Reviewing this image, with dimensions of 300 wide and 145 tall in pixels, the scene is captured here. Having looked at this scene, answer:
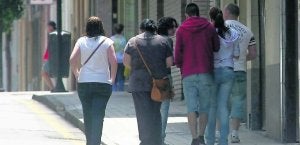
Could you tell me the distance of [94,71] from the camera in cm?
1212

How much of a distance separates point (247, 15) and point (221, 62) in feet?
12.0

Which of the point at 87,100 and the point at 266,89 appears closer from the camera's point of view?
the point at 87,100

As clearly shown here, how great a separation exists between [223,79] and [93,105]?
1.53 meters

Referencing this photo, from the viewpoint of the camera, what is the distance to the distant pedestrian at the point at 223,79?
12.1 metres

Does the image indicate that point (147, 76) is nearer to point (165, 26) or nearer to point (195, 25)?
point (195, 25)

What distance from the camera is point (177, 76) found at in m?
22.1

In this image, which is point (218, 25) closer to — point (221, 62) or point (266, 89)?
point (221, 62)

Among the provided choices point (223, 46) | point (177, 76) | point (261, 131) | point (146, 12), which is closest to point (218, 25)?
point (223, 46)

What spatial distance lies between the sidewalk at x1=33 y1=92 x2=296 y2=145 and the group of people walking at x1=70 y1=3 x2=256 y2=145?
1.37 m

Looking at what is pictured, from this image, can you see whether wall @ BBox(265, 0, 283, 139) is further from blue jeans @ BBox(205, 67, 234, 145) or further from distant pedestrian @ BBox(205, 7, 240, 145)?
blue jeans @ BBox(205, 67, 234, 145)

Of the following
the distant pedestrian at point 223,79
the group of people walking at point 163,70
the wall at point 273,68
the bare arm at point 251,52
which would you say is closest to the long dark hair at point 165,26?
the group of people walking at point 163,70

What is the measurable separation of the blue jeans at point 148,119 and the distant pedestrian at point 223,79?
602mm

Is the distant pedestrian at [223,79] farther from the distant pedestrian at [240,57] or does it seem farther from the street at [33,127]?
the street at [33,127]

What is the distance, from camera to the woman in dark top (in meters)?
12.1
